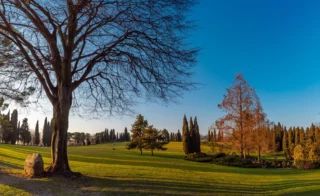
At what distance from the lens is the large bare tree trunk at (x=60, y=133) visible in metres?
9.78

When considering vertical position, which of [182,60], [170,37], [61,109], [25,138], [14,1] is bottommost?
[25,138]

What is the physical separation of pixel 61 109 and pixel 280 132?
203 ft

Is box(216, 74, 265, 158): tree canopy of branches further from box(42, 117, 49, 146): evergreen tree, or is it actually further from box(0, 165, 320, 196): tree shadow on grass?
box(42, 117, 49, 146): evergreen tree

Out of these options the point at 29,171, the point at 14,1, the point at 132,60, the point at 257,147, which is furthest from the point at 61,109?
the point at 257,147

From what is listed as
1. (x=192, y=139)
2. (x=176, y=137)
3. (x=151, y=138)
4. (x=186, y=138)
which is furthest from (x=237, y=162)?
(x=176, y=137)

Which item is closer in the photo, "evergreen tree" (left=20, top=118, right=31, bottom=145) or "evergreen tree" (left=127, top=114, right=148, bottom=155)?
"evergreen tree" (left=127, top=114, right=148, bottom=155)

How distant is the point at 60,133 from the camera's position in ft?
32.5

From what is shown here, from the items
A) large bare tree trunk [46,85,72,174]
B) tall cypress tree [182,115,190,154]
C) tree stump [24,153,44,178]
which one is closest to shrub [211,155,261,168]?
tall cypress tree [182,115,190,154]

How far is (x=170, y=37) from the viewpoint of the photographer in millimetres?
8711

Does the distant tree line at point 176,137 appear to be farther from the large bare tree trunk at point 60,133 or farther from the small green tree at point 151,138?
the large bare tree trunk at point 60,133

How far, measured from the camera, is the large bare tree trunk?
978 cm

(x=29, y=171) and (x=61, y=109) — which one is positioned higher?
(x=61, y=109)

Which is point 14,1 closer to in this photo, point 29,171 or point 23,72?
point 23,72

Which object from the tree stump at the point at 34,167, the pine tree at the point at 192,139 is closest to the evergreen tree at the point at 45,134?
the pine tree at the point at 192,139
